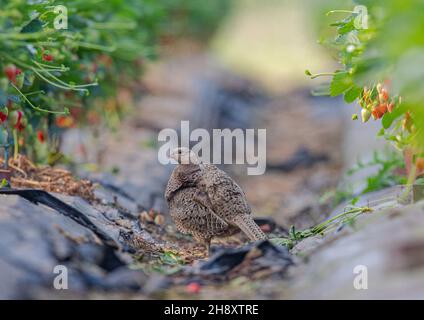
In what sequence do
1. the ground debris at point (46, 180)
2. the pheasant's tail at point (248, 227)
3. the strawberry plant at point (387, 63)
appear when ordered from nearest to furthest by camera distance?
the strawberry plant at point (387, 63) → the pheasant's tail at point (248, 227) → the ground debris at point (46, 180)

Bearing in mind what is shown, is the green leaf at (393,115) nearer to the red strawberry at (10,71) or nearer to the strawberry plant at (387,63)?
the strawberry plant at (387,63)

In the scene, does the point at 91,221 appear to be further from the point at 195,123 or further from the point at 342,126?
the point at 342,126

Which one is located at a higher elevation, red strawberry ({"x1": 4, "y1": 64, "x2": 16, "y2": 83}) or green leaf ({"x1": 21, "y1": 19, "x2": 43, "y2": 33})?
green leaf ({"x1": 21, "y1": 19, "x2": 43, "y2": 33})

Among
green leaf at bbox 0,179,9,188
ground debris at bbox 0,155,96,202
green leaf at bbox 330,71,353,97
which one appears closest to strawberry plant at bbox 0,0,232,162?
ground debris at bbox 0,155,96,202

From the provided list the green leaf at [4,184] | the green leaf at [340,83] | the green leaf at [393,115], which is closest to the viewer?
the green leaf at [393,115]

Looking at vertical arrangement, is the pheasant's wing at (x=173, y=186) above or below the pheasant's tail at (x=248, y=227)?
above

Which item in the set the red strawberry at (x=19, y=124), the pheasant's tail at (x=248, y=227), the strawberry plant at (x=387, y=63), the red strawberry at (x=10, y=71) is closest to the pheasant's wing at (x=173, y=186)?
the pheasant's tail at (x=248, y=227)

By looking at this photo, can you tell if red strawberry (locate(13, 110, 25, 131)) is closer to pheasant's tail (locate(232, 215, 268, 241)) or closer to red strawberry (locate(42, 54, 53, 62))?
red strawberry (locate(42, 54, 53, 62))

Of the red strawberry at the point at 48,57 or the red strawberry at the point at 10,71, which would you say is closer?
the red strawberry at the point at 10,71

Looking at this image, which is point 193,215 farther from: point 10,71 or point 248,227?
point 10,71

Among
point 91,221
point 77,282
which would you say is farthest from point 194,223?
point 77,282
